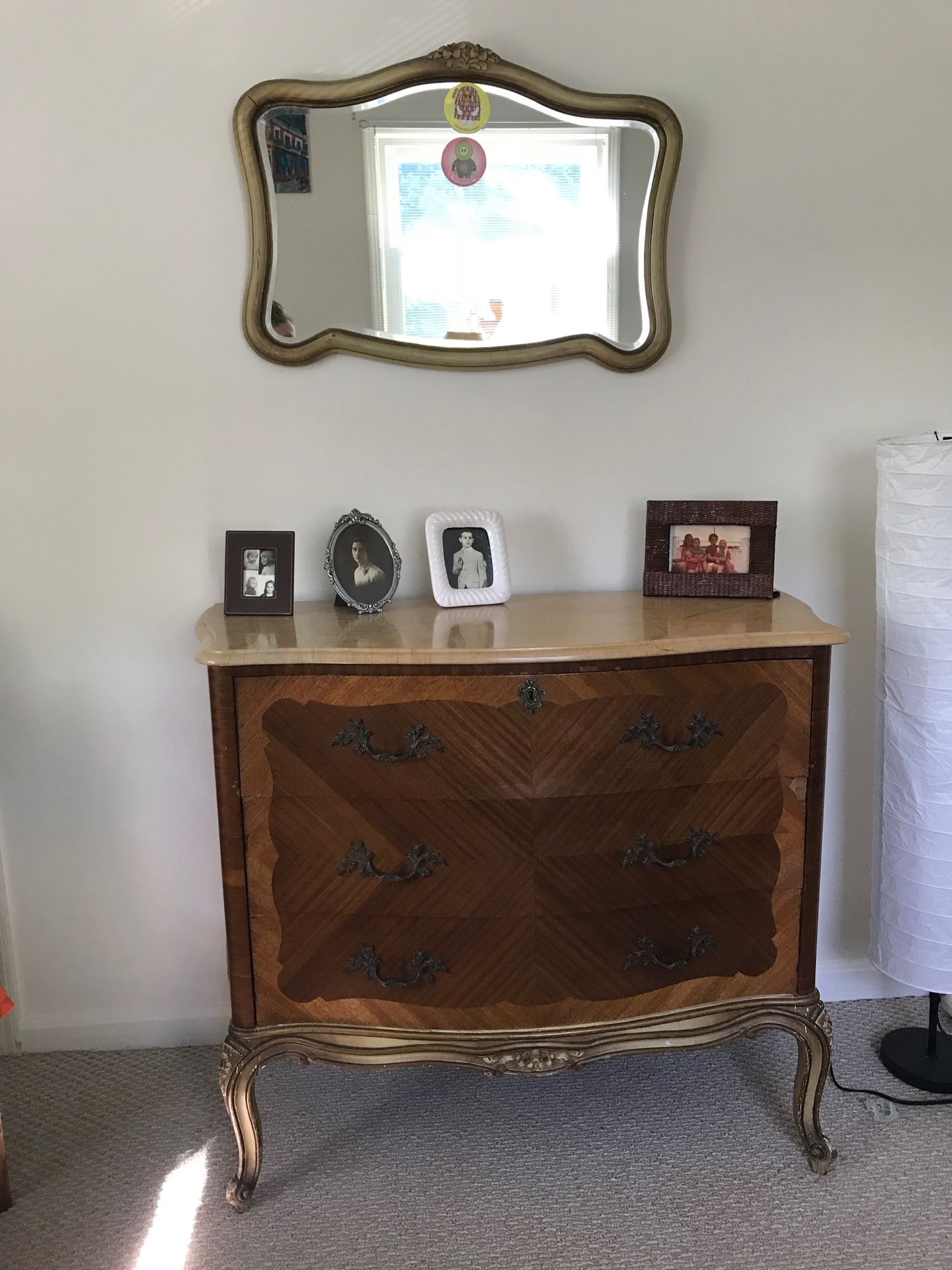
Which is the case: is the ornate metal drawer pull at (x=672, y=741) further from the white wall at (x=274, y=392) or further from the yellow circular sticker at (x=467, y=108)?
the yellow circular sticker at (x=467, y=108)

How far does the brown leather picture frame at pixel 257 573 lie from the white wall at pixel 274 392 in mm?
195

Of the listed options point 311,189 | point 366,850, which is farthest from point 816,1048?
point 311,189

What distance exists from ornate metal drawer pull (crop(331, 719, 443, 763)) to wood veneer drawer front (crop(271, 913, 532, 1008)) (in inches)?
11.1

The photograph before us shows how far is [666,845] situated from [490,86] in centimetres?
143

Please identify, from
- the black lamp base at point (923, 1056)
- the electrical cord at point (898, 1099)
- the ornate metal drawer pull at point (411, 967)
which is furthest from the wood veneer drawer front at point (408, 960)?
the black lamp base at point (923, 1056)

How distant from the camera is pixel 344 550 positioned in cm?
176

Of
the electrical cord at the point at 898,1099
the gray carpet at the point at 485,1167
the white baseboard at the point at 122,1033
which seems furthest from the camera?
the white baseboard at the point at 122,1033

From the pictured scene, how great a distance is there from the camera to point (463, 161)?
1.83 metres

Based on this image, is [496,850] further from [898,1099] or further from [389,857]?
[898,1099]

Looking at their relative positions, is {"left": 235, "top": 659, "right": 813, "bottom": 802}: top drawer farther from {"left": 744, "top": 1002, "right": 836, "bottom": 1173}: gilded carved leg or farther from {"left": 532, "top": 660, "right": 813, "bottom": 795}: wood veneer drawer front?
{"left": 744, "top": 1002, "right": 836, "bottom": 1173}: gilded carved leg

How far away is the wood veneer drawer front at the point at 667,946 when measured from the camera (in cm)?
158

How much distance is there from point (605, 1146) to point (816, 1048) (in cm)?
44

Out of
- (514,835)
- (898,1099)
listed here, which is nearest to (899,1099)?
(898,1099)

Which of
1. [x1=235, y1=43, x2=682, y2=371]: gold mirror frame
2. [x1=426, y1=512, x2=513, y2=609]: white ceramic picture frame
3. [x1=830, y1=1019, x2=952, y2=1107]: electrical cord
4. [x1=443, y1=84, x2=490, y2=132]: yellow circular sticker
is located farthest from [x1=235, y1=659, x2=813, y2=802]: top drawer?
[x1=443, y1=84, x2=490, y2=132]: yellow circular sticker
